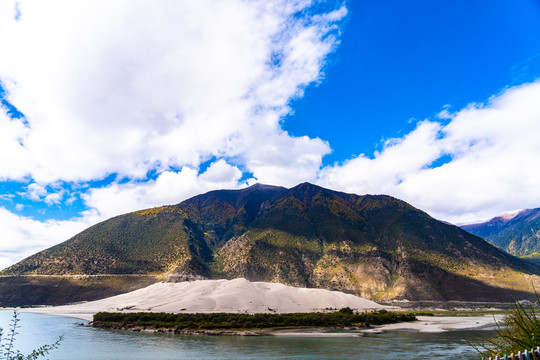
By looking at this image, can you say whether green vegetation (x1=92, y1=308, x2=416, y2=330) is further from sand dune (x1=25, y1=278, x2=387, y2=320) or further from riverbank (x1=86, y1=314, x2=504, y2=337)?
sand dune (x1=25, y1=278, x2=387, y2=320)

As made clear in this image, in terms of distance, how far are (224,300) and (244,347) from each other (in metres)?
56.3

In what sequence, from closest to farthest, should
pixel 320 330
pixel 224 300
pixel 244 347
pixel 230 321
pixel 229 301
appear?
pixel 244 347 → pixel 320 330 → pixel 230 321 → pixel 229 301 → pixel 224 300

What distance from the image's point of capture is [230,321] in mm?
75688

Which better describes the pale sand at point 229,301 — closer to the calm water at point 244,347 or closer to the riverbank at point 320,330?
the riverbank at point 320,330

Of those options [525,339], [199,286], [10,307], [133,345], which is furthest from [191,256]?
[525,339]

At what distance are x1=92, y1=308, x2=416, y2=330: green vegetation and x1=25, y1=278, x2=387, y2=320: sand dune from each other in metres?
18.8

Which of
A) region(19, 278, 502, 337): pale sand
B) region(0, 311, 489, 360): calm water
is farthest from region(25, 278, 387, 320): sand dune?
region(0, 311, 489, 360): calm water

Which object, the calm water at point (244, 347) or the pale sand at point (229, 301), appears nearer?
the calm water at point (244, 347)

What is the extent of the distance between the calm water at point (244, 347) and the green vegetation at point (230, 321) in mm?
8935

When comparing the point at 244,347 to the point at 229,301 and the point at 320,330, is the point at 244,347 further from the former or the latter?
the point at 229,301

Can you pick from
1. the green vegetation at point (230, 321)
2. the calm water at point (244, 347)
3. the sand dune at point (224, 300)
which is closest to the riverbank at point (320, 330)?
the green vegetation at point (230, 321)

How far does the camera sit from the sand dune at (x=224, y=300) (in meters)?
102

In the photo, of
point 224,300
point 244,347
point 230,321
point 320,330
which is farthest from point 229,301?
point 244,347

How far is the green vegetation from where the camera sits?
2874 inches
